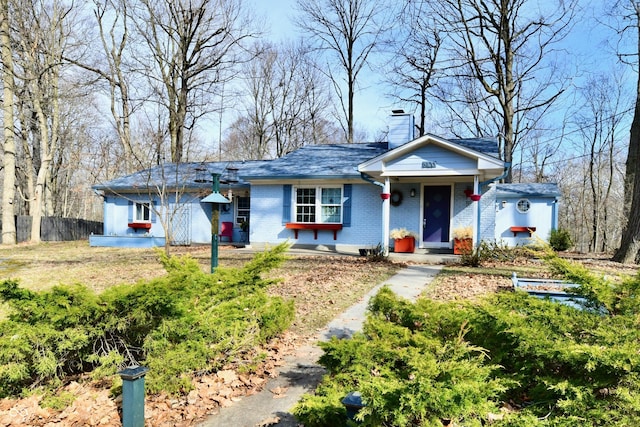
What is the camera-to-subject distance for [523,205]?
17.8 metres

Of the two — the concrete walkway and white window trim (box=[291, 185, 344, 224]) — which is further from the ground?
white window trim (box=[291, 185, 344, 224])

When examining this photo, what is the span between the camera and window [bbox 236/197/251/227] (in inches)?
678

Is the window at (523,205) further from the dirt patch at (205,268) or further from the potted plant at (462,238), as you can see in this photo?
the dirt patch at (205,268)

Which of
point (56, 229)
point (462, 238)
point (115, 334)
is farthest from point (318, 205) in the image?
point (56, 229)

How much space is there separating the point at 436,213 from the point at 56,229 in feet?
68.6

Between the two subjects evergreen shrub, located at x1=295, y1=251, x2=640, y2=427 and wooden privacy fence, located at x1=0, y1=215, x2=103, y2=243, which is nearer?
evergreen shrub, located at x1=295, y1=251, x2=640, y2=427

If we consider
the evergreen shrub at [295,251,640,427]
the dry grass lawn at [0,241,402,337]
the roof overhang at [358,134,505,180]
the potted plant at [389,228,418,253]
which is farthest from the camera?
the potted plant at [389,228,418,253]

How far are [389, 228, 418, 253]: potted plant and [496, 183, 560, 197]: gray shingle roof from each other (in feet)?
23.7

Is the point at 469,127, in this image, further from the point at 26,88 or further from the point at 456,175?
the point at 26,88

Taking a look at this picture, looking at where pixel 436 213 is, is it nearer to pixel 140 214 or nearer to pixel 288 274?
pixel 288 274

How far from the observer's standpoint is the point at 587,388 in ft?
6.41

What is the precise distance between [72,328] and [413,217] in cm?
1177

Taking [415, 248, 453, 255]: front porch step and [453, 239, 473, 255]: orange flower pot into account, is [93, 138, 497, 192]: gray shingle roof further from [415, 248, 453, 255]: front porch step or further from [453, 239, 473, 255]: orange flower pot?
[415, 248, 453, 255]: front porch step

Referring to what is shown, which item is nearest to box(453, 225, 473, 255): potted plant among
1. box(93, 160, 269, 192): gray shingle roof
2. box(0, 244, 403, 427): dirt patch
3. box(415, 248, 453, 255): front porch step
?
box(415, 248, 453, 255): front porch step
